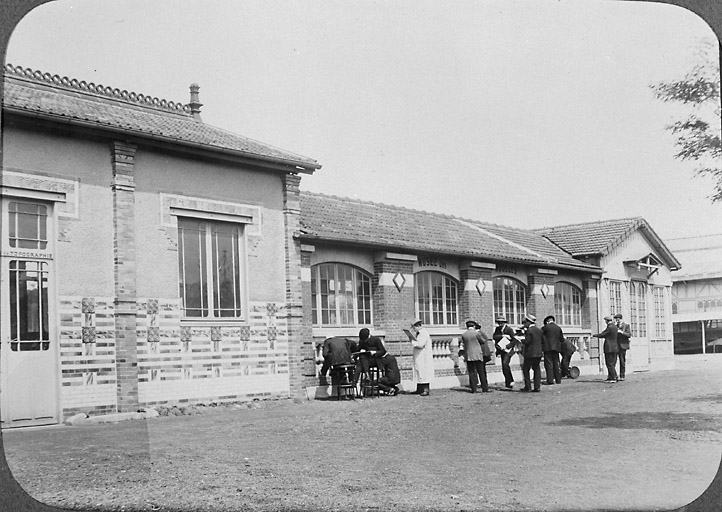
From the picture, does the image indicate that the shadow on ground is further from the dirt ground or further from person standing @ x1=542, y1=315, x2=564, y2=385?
person standing @ x1=542, y1=315, x2=564, y2=385

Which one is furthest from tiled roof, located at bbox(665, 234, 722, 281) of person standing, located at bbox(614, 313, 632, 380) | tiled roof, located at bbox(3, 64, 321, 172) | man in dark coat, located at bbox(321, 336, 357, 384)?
tiled roof, located at bbox(3, 64, 321, 172)

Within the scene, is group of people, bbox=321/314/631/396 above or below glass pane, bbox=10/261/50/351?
below

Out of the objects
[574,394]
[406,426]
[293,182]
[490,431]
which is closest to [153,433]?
[406,426]

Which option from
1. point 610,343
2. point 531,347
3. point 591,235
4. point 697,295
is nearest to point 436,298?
point 531,347

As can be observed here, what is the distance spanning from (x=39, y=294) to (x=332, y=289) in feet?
17.7

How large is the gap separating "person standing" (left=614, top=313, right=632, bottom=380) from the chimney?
812 cm

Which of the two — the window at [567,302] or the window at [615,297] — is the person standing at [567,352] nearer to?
the window at [567,302]

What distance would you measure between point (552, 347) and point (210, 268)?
6745 mm

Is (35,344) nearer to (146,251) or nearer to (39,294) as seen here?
(39,294)

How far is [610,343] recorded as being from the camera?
14734 millimetres

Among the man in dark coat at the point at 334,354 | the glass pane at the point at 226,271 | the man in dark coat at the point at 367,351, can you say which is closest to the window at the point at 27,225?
the glass pane at the point at 226,271

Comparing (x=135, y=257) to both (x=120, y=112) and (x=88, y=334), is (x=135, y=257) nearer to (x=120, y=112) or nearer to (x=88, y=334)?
(x=88, y=334)

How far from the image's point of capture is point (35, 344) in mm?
9570

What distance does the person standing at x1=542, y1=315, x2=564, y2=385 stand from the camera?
1475cm
